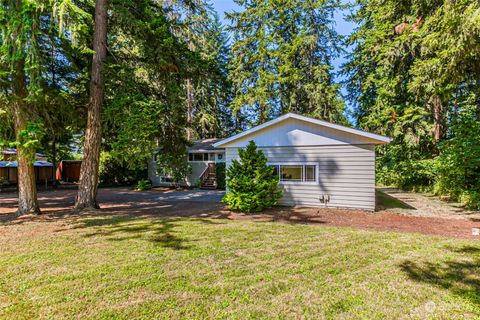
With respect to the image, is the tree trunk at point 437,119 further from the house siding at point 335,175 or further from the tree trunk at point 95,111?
the tree trunk at point 95,111

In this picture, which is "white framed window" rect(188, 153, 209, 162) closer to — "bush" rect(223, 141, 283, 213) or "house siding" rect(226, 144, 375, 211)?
"house siding" rect(226, 144, 375, 211)

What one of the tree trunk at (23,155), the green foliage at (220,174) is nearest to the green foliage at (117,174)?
the green foliage at (220,174)

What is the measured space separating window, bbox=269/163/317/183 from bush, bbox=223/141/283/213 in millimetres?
771

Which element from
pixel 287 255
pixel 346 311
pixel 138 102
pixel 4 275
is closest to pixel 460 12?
pixel 287 255

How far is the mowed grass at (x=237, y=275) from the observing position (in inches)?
114

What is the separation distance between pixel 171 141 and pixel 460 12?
10505mm

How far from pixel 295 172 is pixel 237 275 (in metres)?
6.93

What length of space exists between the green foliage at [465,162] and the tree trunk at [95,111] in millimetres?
12906

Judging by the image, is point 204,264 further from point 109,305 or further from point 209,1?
point 209,1

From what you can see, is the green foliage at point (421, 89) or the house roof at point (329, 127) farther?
the house roof at point (329, 127)

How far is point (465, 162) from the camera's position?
877 centimetres

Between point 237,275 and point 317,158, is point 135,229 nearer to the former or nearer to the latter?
point 237,275

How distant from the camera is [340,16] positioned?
72.8 feet

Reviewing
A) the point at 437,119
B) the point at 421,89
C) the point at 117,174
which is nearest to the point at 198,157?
the point at 117,174
